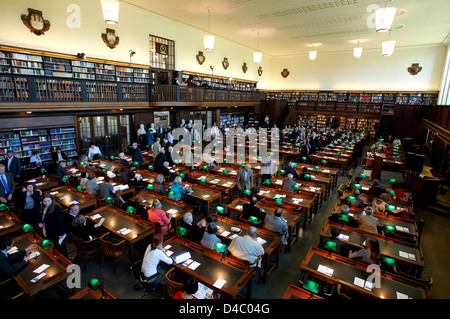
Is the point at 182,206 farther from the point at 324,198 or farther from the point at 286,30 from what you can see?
the point at 286,30

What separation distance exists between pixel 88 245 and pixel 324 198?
7110mm

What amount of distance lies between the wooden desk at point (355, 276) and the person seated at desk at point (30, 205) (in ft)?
19.7

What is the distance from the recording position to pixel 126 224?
5.06 m

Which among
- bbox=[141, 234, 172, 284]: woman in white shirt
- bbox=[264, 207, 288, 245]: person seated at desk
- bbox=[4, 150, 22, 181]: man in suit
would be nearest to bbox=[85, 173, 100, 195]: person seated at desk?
bbox=[4, 150, 22, 181]: man in suit

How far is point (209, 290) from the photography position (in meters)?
3.45

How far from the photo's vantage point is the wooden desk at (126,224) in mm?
4648

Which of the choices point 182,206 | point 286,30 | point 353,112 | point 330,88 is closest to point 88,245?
point 182,206

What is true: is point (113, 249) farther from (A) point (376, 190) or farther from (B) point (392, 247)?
(A) point (376, 190)


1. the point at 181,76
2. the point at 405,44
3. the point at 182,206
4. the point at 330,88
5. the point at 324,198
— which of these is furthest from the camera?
the point at 330,88

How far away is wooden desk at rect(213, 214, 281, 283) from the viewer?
171 inches

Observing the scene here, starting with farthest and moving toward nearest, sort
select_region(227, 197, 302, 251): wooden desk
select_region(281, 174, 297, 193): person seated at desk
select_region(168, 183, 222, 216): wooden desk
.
A: 1. select_region(281, 174, 297, 193): person seated at desk
2. select_region(168, 183, 222, 216): wooden desk
3. select_region(227, 197, 302, 251): wooden desk

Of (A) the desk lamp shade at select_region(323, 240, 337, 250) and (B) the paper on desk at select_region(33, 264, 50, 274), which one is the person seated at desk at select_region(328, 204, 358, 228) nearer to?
(A) the desk lamp shade at select_region(323, 240, 337, 250)

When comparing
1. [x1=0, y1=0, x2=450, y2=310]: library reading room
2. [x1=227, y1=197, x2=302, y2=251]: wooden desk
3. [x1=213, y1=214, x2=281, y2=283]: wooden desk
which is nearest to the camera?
[x1=0, y1=0, x2=450, y2=310]: library reading room

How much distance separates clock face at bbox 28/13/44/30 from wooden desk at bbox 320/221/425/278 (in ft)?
40.7
